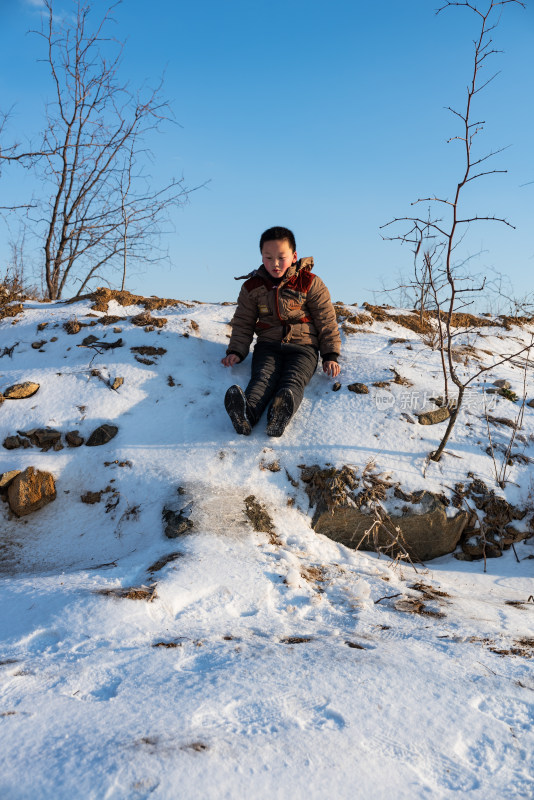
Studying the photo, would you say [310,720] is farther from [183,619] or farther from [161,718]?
[183,619]

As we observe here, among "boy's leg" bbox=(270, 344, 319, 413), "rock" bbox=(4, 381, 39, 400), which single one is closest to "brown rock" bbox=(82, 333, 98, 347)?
Answer: "rock" bbox=(4, 381, 39, 400)

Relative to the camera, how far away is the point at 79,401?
12.9 feet

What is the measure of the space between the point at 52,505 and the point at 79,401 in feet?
2.90

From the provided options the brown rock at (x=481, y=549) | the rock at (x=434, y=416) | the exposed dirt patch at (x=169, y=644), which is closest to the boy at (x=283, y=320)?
the rock at (x=434, y=416)

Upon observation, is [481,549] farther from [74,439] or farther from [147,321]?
[147,321]

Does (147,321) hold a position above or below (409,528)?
above

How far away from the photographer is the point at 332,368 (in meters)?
4.04

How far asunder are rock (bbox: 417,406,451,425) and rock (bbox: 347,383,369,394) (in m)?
0.46

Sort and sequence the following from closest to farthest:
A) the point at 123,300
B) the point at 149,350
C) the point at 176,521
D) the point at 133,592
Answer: the point at 133,592 < the point at 176,521 < the point at 149,350 < the point at 123,300

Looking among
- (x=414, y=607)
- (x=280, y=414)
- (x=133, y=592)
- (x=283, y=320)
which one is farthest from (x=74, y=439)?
(x=414, y=607)

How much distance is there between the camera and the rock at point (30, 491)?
10.8 ft

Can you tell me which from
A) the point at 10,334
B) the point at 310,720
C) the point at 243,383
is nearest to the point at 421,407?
the point at 243,383

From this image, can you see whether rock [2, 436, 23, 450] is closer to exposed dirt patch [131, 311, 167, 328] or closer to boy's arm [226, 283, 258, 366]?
exposed dirt patch [131, 311, 167, 328]

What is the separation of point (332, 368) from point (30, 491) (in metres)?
2.34
